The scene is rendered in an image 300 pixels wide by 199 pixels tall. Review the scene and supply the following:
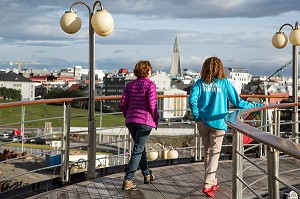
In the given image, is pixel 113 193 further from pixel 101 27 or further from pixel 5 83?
pixel 5 83

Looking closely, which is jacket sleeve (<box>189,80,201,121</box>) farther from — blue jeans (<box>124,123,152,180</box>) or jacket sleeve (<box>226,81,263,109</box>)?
blue jeans (<box>124,123,152,180</box>)

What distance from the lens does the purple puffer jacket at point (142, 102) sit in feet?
16.8

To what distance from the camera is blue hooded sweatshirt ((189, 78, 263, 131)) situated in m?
4.96

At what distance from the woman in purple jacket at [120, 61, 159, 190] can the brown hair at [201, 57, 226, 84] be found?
0.59m

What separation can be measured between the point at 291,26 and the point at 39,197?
5.76m

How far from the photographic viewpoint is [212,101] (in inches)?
196

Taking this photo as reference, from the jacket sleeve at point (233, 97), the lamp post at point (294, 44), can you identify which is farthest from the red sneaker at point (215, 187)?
the lamp post at point (294, 44)

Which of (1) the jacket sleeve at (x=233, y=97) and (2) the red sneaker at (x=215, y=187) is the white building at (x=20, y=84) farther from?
(1) the jacket sleeve at (x=233, y=97)

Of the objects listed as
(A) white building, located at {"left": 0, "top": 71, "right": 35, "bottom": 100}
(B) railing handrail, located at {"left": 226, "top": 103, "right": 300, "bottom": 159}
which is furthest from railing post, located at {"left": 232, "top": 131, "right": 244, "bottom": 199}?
(A) white building, located at {"left": 0, "top": 71, "right": 35, "bottom": 100}

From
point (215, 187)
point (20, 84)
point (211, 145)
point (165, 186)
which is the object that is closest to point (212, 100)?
point (211, 145)

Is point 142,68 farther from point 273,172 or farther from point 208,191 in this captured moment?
point 273,172

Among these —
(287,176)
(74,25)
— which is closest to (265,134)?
(74,25)

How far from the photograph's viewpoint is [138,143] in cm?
528

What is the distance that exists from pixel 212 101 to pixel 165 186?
1.30 m
